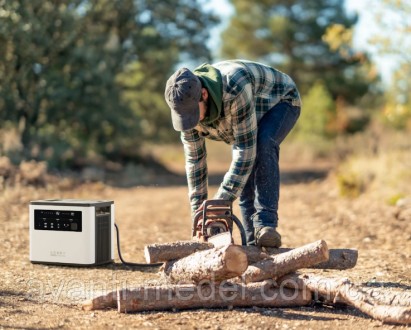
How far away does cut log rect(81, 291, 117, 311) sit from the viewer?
433 cm

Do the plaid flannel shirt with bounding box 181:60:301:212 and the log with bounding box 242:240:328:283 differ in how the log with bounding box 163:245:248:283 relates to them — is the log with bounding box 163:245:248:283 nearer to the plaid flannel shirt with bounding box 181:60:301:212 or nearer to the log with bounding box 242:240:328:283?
the log with bounding box 242:240:328:283

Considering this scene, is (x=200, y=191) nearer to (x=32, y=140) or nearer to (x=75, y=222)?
(x=75, y=222)

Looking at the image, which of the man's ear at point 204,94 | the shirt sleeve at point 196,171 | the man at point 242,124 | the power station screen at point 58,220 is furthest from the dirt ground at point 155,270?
the man's ear at point 204,94

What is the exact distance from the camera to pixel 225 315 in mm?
4227

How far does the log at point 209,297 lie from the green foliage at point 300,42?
26.7m

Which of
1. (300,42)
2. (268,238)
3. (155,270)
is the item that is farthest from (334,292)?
(300,42)

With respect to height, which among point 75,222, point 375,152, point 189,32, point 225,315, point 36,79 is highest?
point 189,32

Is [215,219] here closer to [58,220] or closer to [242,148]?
[242,148]

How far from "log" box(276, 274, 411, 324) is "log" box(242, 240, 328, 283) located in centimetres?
11

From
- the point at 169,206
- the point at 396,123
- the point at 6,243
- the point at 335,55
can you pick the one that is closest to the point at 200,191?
the point at 6,243

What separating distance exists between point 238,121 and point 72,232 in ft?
5.76

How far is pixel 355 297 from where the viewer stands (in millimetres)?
4125

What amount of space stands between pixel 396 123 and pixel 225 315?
896 inches

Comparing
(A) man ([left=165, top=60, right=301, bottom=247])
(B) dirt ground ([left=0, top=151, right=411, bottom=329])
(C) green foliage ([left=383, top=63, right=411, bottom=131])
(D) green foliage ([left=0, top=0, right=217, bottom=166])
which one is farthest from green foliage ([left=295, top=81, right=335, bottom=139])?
(A) man ([left=165, top=60, right=301, bottom=247])
